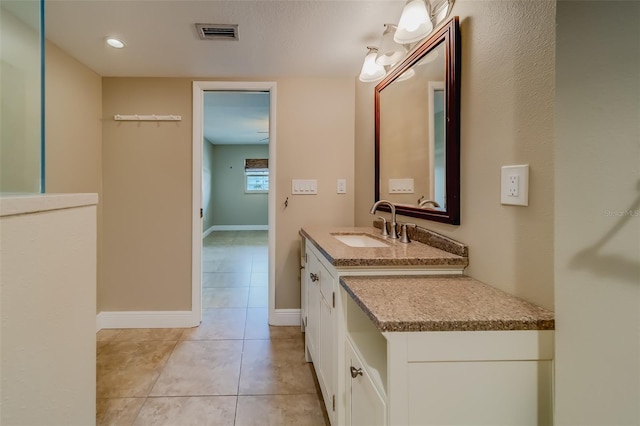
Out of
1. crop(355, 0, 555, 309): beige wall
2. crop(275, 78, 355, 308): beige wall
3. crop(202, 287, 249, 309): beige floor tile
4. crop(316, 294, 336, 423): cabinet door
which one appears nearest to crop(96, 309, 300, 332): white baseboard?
crop(202, 287, 249, 309): beige floor tile

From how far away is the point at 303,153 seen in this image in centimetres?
257

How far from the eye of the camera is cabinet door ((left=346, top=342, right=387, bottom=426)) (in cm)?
81

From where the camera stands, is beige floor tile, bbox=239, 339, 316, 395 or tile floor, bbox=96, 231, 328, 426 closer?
tile floor, bbox=96, 231, 328, 426

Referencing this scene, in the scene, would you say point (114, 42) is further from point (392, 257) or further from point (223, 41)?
point (392, 257)

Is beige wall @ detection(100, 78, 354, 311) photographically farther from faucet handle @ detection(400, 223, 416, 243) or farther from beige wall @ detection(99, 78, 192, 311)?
faucet handle @ detection(400, 223, 416, 243)

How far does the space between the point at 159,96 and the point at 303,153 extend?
4.09 ft

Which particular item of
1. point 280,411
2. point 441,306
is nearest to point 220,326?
point 280,411

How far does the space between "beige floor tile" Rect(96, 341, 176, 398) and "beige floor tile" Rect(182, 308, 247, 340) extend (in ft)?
0.71

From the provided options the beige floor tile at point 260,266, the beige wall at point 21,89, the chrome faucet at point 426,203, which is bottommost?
the beige floor tile at point 260,266

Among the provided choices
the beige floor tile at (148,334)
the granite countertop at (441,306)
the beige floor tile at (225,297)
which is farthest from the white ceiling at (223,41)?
the beige floor tile at (225,297)

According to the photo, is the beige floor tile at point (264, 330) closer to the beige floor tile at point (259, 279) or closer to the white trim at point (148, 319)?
the white trim at point (148, 319)

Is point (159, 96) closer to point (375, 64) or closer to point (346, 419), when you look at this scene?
point (375, 64)

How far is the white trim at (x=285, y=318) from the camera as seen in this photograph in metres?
2.59

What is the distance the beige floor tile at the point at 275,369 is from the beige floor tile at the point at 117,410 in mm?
526
